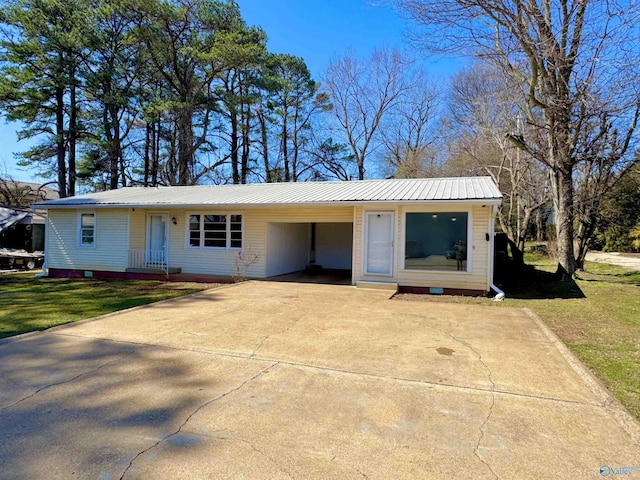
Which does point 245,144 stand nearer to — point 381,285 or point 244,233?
point 244,233

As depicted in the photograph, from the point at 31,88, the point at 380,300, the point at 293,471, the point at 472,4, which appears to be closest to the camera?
the point at 293,471

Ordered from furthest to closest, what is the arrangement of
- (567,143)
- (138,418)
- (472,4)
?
1. (567,143)
2. (472,4)
3. (138,418)

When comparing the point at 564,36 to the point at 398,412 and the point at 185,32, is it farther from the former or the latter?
the point at 185,32

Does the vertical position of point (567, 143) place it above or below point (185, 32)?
below

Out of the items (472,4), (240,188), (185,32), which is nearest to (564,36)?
(472,4)

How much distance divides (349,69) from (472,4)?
16907 mm

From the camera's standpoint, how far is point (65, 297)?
8.86m

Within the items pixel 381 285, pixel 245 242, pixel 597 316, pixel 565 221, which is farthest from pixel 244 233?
pixel 565 221

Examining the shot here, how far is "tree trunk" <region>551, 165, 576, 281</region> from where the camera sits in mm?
11820

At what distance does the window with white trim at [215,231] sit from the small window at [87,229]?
381 centimetres

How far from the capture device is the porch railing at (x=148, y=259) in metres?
12.7

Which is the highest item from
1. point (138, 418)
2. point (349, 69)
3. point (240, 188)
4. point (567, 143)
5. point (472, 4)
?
point (349, 69)

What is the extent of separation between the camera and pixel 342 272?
14.1 m

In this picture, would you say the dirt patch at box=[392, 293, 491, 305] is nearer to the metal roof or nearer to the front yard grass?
the front yard grass
